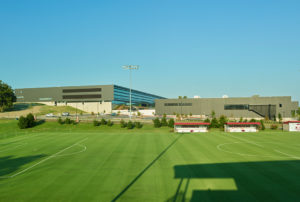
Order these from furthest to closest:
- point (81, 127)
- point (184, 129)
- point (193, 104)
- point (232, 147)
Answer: point (193, 104), point (81, 127), point (184, 129), point (232, 147)

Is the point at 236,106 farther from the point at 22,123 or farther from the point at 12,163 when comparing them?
the point at 22,123

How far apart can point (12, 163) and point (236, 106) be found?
293 ft

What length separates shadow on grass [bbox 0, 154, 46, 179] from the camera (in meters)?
19.8

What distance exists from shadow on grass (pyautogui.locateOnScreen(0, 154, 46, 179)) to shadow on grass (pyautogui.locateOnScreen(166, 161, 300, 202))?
1838 centimetres

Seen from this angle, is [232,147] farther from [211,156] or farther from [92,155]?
[92,155]

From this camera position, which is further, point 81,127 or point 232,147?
point 81,127

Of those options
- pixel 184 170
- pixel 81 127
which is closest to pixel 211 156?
pixel 184 170

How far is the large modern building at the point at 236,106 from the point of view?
8388cm

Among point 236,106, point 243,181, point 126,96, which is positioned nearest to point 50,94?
point 126,96

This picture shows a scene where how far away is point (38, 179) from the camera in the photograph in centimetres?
1722

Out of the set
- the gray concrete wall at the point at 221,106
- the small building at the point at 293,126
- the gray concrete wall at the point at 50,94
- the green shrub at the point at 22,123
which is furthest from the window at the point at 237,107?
the green shrub at the point at 22,123

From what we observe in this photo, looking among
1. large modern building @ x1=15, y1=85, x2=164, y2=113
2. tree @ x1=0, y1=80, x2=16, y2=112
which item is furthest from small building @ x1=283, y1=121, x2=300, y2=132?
tree @ x1=0, y1=80, x2=16, y2=112

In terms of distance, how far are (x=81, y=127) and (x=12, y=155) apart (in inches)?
1395

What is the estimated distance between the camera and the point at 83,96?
438 ft
